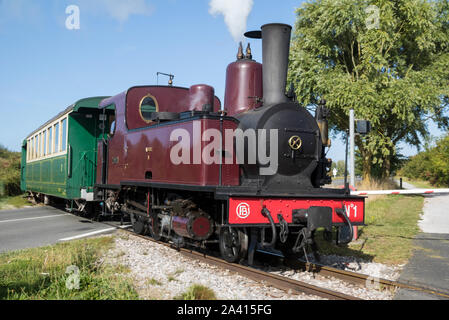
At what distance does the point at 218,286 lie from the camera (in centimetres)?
491

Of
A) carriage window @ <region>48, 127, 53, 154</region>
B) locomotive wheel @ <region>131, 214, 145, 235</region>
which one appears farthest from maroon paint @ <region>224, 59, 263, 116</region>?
carriage window @ <region>48, 127, 53, 154</region>

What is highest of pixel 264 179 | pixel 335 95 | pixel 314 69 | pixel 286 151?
pixel 314 69

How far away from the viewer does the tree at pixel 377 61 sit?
1867 cm

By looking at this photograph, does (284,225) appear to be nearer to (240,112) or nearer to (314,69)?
(240,112)

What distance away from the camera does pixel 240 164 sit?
19.7ft

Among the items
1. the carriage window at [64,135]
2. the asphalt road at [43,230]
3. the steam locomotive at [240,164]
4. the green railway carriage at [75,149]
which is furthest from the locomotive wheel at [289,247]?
the carriage window at [64,135]

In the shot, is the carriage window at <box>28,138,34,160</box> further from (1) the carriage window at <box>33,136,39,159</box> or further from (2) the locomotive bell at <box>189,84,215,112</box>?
(2) the locomotive bell at <box>189,84,215,112</box>

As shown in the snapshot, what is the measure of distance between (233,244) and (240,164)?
1194 mm

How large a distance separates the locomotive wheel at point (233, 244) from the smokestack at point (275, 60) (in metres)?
2.01

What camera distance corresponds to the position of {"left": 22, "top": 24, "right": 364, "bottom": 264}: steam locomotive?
5.36m

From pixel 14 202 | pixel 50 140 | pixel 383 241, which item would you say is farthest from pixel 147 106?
pixel 14 202

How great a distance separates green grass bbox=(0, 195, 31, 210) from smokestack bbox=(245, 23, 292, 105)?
→ 14845 millimetres
